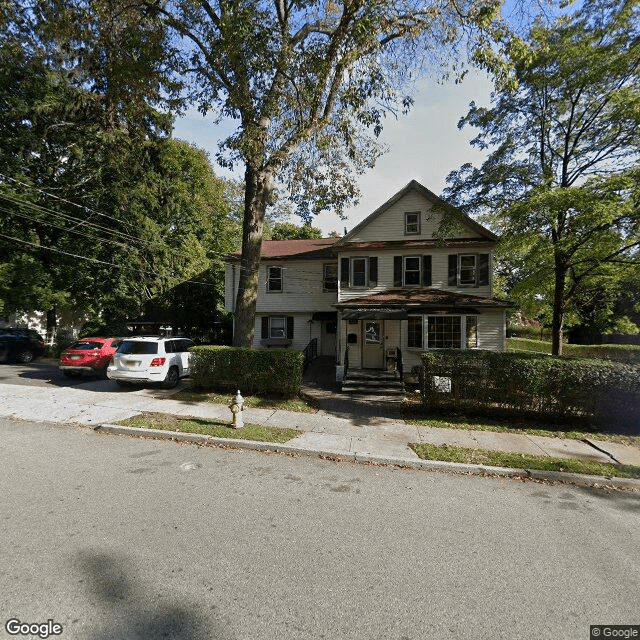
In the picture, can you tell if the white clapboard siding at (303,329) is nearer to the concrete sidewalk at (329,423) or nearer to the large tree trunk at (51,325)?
the concrete sidewalk at (329,423)

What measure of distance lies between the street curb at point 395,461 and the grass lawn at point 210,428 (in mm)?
182

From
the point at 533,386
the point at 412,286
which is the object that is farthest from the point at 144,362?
the point at 412,286

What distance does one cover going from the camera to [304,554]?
11.3 ft

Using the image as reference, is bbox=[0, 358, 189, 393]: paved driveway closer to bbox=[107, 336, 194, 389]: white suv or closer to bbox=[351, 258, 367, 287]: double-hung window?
bbox=[107, 336, 194, 389]: white suv

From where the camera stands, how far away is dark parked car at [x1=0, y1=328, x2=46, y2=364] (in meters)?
17.6

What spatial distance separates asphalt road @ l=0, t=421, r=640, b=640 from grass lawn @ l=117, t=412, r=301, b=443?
1450 millimetres

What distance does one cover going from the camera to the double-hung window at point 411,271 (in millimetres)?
16422

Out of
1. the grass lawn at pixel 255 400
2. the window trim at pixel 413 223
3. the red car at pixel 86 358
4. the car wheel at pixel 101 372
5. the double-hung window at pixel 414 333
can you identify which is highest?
the window trim at pixel 413 223

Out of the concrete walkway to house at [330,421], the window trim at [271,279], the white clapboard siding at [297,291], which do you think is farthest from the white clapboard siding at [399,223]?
the concrete walkway to house at [330,421]

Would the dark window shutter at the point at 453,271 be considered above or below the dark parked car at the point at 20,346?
above

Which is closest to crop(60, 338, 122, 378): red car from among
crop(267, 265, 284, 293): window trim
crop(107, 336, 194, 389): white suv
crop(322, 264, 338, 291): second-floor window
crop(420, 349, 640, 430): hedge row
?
crop(107, 336, 194, 389): white suv

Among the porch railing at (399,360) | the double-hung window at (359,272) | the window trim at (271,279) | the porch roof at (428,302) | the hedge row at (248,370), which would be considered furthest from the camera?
the window trim at (271,279)

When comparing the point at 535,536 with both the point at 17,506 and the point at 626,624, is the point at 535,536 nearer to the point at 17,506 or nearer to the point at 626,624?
the point at 626,624

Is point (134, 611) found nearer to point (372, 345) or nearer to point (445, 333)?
point (372, 345)
